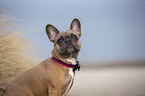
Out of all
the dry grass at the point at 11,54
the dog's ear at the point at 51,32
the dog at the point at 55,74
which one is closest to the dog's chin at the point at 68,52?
the dog at the point at 55,74

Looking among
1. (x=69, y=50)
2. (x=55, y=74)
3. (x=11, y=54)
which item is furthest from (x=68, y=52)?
(x=11, y=54)

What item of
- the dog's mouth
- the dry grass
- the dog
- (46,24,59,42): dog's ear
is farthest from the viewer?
the dry grass

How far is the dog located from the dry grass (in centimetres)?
83

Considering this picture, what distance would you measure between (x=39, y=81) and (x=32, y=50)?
1.51 m

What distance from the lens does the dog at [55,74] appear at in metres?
1.89

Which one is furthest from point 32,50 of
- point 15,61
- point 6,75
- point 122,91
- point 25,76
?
point 122,91

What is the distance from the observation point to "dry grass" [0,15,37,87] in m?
2.83

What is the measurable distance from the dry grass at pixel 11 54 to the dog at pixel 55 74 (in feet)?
2.73

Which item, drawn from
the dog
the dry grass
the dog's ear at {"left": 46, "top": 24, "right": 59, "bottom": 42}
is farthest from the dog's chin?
the dry grass

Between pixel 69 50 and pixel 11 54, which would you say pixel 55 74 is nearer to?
pixel 69 50

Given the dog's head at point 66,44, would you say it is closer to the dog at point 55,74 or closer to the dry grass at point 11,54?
the dog at point 55,74

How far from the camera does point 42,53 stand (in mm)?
3422

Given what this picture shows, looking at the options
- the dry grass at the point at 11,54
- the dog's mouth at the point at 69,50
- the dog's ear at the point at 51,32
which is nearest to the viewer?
the dog's mouth at the point at 69,50

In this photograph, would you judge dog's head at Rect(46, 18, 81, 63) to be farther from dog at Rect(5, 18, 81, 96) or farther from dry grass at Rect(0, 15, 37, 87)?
dry grass at Rect(0, 15, 37, 87)
